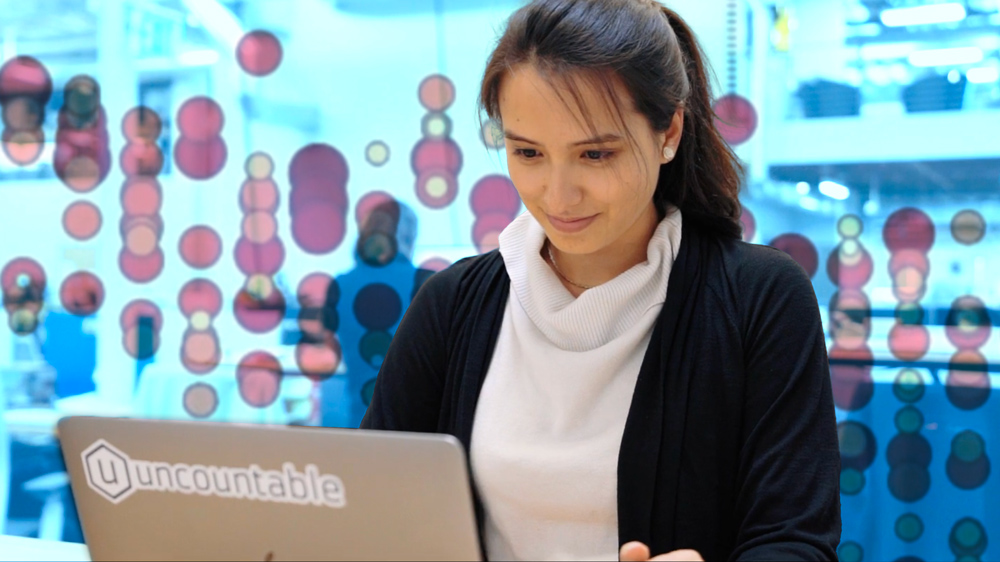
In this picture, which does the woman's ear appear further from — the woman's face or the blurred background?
the blurred background

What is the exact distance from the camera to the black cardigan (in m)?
1.00

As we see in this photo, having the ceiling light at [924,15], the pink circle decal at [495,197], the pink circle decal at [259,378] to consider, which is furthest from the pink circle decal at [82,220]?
the ceiling light at [924,15]

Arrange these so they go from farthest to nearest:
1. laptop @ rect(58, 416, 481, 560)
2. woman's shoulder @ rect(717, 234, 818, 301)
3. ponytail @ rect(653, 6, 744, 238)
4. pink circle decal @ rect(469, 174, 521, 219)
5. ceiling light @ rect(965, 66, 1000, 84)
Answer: pink circle decal @ rect(469, 174, 521, 219) → ceiling light @ rect(965, 66, 1000, 84) → ponytail @ rect(653, 6, 744, 238) → woman's shoulder @ rect(717, 234, 818, 301) → laptop @ rect(58, 416, 481, 560)

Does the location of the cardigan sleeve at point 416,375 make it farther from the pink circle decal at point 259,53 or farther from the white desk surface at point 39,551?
the pink circle decal at point 259,53

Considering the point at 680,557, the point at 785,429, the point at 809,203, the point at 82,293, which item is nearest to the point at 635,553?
the point at 680,557

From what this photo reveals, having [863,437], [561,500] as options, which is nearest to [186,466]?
[561,500]

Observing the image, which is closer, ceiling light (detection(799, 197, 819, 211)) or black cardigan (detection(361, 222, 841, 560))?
black cardigan (detection(361, 222, 841, 560))

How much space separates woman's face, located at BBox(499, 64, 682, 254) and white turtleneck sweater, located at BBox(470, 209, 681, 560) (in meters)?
0.08

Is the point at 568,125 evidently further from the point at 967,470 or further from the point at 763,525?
the point at 967,470

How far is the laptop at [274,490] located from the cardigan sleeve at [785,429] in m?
0.39

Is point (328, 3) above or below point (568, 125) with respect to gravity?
above

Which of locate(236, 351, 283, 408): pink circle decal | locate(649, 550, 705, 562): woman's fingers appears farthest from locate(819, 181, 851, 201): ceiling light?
locate(236, 351, 283, 408): pink circle decal

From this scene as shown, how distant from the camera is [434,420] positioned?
126 centimetres

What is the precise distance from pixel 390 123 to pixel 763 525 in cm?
133
